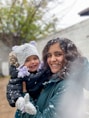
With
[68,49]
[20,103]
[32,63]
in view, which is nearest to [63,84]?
[68,49]

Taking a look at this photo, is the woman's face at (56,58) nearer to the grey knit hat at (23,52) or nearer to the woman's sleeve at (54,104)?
the woman's sleeve at (54,104)

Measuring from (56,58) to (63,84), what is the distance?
0.63ft

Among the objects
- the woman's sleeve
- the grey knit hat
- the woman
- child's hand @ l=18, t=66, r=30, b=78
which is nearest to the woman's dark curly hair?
the woman

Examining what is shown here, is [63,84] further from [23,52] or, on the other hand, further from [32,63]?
[23,52]

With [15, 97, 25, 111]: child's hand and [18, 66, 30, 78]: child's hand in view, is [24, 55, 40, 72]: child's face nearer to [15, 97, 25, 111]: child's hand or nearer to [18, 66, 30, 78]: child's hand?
[18, 66, 30, 78]: child's hand

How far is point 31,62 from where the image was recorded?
8.59 ft

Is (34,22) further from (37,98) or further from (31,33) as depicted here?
(37,98)

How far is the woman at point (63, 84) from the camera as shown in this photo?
2061mm

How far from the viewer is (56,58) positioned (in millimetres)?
2211

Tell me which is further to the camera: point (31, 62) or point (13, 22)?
point (13, 22)

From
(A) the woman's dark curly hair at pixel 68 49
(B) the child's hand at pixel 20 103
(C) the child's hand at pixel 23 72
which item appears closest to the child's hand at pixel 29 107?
(B) the child's hand at pixel 20 103

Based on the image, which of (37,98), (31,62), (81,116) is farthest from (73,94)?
(31,62)

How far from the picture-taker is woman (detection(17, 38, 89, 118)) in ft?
6.76

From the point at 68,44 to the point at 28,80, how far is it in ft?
1.50
